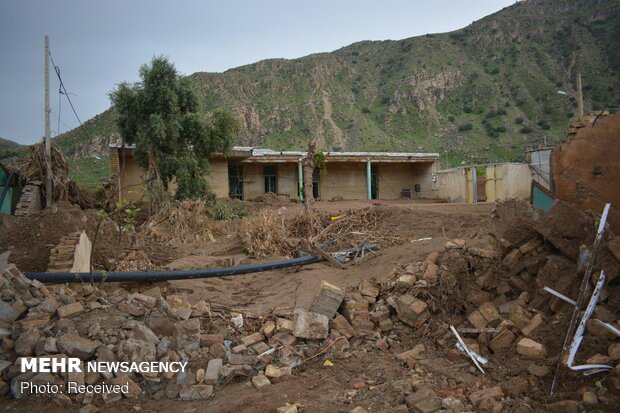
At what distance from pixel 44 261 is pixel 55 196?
21.1 feet

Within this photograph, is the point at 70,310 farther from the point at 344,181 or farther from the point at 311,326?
the point at 344,181

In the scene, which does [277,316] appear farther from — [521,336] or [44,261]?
[44,261]

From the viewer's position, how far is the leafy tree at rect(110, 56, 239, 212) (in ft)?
55.3

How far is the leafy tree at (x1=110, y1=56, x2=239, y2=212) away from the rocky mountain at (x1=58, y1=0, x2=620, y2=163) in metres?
25.2

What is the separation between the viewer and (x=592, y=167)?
161 inches

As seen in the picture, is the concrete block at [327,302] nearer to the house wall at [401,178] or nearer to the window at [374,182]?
the house wall at [401,178]

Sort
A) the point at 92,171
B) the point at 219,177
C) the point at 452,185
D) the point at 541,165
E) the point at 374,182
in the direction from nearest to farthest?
the point at 541,165
the point at 219,177
the point at 452,185
the point at 374,182
the point at 92,171

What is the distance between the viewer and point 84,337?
429 cm

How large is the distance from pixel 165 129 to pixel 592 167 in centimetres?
1532

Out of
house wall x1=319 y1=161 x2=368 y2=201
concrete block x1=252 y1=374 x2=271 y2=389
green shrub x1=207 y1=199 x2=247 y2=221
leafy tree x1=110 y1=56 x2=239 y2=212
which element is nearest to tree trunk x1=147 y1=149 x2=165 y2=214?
leafy tree x1=110 y1=56 x2=239 y2=212

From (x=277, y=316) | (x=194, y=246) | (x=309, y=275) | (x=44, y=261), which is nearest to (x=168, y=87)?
(x=194, y=246)

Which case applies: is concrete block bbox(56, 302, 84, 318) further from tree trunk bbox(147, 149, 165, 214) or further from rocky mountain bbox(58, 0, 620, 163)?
rocky mountain bbox(58, 0, 620, 163)

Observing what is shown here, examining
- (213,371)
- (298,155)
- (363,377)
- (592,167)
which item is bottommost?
(363,377)

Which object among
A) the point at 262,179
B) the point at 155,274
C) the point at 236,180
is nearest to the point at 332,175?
the point at 262,179
